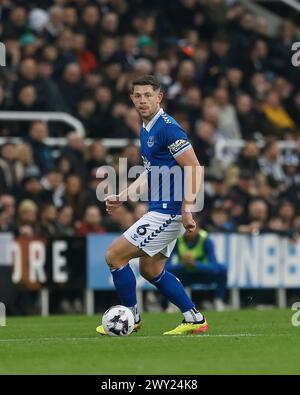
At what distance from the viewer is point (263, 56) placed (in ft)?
81.7

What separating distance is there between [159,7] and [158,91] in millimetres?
12562

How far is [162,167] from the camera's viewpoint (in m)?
12.3

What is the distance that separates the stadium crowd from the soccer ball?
6.66 metres

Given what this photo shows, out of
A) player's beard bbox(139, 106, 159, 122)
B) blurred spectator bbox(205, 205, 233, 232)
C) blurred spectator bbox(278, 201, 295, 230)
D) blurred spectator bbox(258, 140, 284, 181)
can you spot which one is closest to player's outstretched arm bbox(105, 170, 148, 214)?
player's beard bbox(139, 106, 159, 122)

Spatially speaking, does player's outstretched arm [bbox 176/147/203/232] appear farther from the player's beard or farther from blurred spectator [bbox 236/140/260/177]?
blurred spectator [bbox 236/140/260/177]

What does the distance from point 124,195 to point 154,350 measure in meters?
2.08

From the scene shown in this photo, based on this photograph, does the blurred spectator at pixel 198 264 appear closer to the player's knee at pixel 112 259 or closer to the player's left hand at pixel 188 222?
the player's knee at pixel 112 259

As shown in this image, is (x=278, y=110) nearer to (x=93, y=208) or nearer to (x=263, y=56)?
(x=263, y=56)

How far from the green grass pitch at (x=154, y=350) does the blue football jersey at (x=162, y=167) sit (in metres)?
1.25

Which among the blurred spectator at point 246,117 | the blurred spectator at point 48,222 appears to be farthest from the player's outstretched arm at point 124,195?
the blurred spectator at point 246,117

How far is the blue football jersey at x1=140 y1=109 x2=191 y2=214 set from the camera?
1220 cm

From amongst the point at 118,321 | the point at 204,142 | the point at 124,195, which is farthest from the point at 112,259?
the point at 204,142

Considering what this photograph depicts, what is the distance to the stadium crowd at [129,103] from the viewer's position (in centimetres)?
1947
